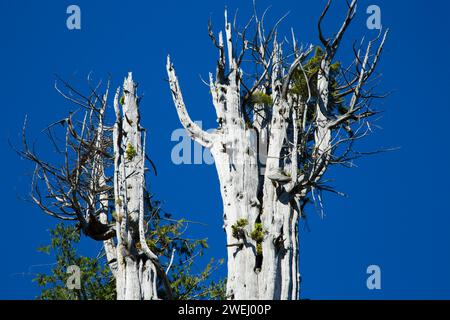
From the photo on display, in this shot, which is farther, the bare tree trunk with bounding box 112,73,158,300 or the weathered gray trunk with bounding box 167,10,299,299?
the weathered gray trunk with bounding box 167,10,299,299

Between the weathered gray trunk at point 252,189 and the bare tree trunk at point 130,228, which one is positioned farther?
the weathered gray trunk at point 252,189

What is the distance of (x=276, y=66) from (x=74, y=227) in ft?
16.1

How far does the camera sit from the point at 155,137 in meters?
48.5

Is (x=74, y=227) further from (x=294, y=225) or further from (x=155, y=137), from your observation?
(x=155, y=137)

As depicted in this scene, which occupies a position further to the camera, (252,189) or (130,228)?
(252,189)

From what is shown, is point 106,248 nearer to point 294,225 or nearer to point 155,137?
point 294,225

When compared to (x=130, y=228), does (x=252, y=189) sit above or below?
above

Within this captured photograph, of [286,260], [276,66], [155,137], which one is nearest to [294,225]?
[286,260]
